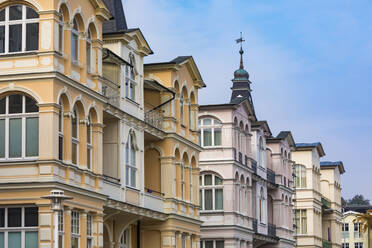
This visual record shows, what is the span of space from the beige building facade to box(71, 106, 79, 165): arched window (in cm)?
4835

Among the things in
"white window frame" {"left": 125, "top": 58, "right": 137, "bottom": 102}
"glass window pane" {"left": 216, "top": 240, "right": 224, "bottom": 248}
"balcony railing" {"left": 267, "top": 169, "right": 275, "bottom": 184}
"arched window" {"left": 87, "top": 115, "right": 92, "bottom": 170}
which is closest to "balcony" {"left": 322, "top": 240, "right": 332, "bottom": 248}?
"balcony railing" {"left": 267, "top": 169, "right": 275, "bottom": 184}

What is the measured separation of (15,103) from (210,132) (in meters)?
27.2

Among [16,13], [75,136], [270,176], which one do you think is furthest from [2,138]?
[270,176]

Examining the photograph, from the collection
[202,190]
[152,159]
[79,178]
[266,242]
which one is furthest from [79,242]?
[266,242]

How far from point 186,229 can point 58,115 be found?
56.3 ft

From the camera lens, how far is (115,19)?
45.4 meters

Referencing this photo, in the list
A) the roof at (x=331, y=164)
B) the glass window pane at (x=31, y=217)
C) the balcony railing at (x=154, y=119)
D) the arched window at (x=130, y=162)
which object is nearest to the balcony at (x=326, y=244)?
the roof at (x=331, y=164)

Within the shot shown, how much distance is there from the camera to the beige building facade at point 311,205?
82.1 m

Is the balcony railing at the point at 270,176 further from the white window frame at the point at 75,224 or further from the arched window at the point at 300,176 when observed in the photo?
the white window frame at the point at 75,224

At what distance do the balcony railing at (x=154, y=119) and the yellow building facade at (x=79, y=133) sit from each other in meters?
0.14

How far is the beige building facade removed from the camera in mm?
82062

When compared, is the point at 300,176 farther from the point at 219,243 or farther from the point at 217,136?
the point at 219,243

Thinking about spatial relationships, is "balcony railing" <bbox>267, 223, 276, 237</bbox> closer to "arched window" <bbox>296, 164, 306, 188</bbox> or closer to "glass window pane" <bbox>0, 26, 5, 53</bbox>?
"arched window" <bbox>296, 164, 306, 188</bbox>

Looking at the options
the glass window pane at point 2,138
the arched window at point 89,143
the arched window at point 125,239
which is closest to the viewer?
the glass window pane at point 2,138
